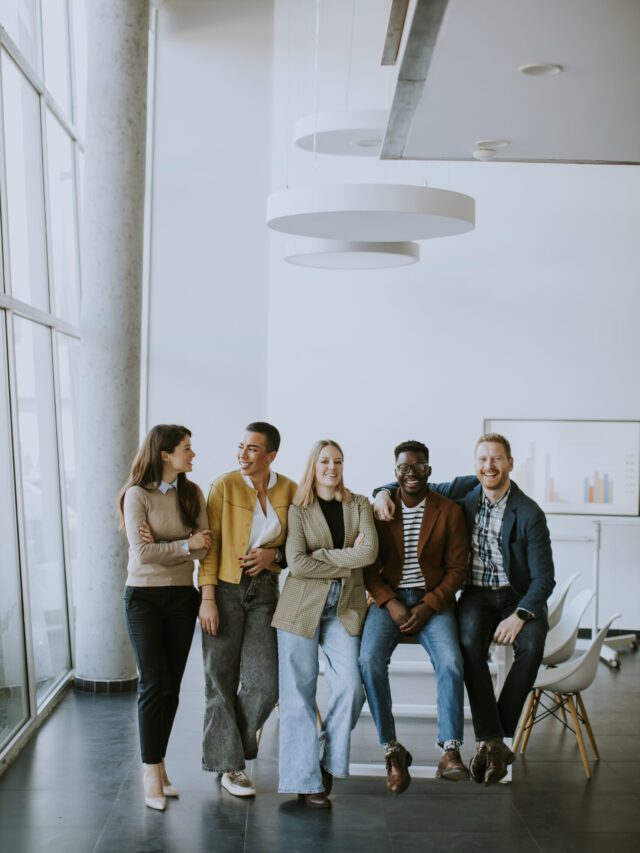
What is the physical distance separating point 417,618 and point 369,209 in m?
2.39

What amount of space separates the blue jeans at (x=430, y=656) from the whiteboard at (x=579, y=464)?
13.7ft

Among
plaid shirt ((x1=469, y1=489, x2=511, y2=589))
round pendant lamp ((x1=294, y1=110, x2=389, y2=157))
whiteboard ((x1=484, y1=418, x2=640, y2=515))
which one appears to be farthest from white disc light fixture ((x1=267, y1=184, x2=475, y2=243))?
whiteboard ((x1=484, y1=418, x2=640, y2=515))

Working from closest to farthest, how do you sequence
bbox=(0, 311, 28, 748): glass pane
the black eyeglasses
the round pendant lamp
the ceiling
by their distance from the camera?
the ceiling, the black eyeglasses, bbox=(0, 311, 28, 748): glass pane, the round pendant lamp

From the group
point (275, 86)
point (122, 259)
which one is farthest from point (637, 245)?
point (122, 259)

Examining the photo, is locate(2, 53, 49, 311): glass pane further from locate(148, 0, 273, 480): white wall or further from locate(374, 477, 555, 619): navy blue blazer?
locate(374, 477, 555, 619): navy blue blazer

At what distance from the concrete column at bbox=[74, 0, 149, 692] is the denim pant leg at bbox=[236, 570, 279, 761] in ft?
7.36

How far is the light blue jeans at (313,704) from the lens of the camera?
5074mm

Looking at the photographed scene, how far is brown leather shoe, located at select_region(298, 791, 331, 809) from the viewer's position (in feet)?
16.7

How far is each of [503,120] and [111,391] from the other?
3.72 meters

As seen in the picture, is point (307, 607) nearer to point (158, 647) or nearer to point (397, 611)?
point (397, 611)

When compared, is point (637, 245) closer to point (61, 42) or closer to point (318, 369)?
point (318, 369)

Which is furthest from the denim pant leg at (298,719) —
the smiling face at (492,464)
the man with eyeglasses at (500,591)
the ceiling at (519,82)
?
the ceiling at (519,82)

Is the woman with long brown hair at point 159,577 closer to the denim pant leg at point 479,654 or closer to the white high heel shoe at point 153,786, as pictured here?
the white high heel shoe at point 153,786

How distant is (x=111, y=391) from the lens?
23.6 ft
